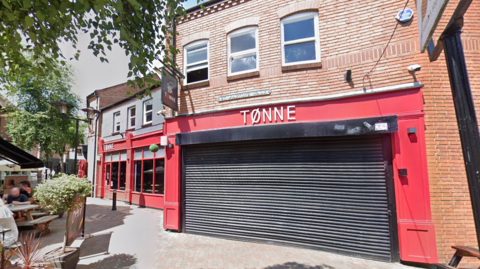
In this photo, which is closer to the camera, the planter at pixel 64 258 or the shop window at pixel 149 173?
the planter at pixel 64 258

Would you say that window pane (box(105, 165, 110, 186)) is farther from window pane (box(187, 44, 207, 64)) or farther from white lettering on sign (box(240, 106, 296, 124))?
white lettering on sign (box(240, 106, 296, 124))

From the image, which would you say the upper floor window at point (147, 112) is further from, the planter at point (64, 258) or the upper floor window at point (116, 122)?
the planter at point (64, 258)

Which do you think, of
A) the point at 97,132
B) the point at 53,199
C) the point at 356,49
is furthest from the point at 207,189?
the point at 97,132

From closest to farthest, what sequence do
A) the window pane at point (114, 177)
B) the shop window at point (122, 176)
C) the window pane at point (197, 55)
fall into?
the window pane at point (197, 55) → the shop window at point (122, 176) → the window pane at point (114, 177)

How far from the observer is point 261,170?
6238mm

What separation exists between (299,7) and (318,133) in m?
3.38

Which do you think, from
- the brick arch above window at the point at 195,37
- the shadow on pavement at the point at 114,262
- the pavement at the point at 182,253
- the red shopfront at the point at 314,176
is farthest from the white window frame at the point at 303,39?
the shadow on pavement at the point at 114,262

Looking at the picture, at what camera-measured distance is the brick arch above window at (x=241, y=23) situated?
262 inches

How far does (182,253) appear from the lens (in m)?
5.43

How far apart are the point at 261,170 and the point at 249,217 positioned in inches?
51.2

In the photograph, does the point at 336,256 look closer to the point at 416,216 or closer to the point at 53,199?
the point at 416,216

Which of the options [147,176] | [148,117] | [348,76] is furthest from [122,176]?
[348,76]

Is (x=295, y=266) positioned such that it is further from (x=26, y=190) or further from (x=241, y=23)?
(x=26, y=190)

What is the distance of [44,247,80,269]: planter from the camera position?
3949mm
